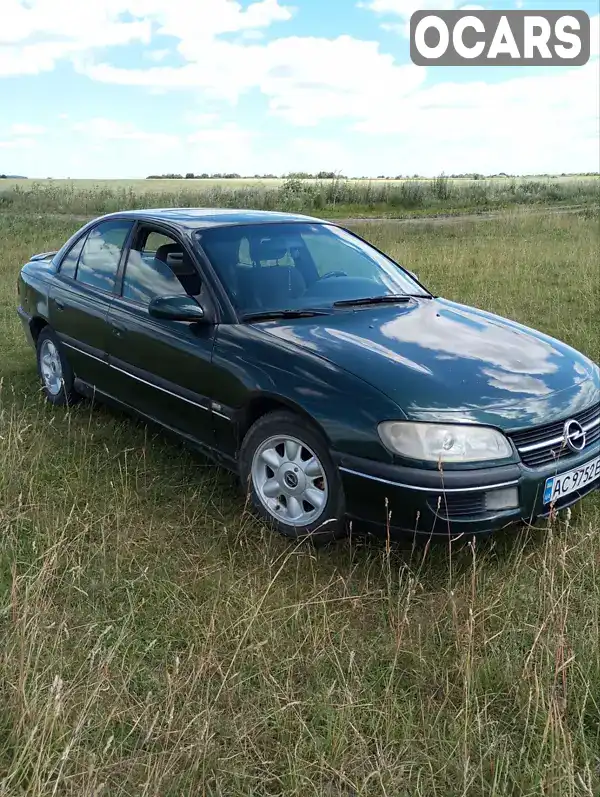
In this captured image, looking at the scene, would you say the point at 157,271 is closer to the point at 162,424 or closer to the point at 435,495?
the point at 162,424

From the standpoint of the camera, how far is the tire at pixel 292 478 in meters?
3.07

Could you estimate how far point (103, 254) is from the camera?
4809 mm

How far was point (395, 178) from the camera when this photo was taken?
205 ft

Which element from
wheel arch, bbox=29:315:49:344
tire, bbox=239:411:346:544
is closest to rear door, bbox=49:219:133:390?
wheel arch, bbox=29:315:49:344

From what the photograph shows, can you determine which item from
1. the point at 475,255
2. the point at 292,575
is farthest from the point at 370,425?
the point at 475,255

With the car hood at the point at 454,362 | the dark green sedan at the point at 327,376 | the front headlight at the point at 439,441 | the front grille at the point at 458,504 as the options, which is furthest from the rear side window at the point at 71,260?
the front grille at the point at 458,504

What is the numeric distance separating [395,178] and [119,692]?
6396cm

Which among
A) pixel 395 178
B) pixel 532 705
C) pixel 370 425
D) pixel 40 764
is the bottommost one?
pixel 532 705

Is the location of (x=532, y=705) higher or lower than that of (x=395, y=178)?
lower

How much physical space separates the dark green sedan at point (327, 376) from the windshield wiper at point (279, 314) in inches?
0.4

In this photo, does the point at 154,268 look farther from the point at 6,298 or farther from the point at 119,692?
the point at 6,298

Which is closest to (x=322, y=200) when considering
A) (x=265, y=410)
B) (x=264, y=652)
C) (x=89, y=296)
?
(x=89, y=296)

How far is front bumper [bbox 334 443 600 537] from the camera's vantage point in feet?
9.24

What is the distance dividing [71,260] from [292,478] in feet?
9.54
